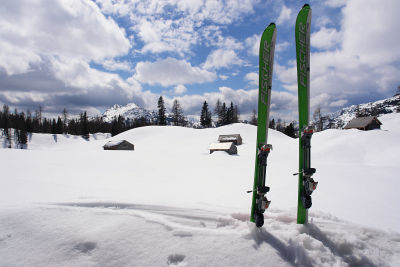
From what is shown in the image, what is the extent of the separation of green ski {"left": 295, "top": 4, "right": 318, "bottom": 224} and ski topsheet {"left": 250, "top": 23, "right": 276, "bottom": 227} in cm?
64

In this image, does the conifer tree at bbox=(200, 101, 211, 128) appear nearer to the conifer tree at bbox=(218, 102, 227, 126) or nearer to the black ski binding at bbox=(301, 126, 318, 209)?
the conifer tree at bbox=(218, 102, 227, 126)

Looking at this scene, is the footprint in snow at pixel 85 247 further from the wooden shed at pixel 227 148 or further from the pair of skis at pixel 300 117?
the wooden shed at pixel 227 148

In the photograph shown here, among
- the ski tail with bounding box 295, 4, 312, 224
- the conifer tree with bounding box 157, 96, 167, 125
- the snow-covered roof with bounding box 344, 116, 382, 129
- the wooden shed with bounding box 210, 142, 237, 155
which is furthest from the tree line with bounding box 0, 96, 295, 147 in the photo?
the ski tail with bounding box 295, 4, 312, 224

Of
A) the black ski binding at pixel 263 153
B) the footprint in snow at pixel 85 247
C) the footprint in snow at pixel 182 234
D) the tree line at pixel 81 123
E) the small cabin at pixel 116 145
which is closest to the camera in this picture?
the footprint in snow at pixel 85 247

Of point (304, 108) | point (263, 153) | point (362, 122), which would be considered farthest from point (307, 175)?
point (362, 122)

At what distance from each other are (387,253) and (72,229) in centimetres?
467

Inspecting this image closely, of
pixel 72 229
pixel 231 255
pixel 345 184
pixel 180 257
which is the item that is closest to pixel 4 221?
pixel 72 229

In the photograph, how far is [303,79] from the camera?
395 cm

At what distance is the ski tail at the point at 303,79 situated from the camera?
367 cm

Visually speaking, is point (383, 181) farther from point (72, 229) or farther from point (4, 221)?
point (4, 221)

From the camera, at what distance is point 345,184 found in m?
6.99

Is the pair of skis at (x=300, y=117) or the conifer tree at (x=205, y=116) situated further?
the conifer tree at (x=205, y=116)

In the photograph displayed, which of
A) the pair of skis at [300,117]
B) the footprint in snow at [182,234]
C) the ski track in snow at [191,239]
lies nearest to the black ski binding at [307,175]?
the pair of skis at [300,117]

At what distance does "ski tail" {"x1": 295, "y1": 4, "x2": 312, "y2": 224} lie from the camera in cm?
367
